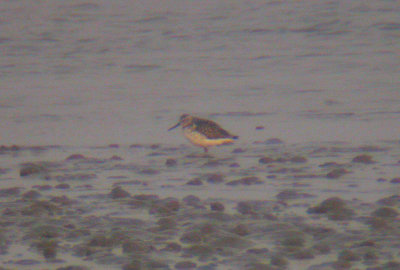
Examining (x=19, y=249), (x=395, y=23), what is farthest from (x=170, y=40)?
(x=19, y=249)

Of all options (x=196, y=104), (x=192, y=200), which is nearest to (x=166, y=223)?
(x=192, y=200)

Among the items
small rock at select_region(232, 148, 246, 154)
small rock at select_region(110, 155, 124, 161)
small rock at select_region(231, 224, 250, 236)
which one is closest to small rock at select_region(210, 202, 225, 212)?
small rock at select_region(231, 224, 250, 236)

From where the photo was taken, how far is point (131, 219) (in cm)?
759

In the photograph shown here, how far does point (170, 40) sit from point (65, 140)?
13.8 metres

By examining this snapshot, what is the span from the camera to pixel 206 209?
7.97 metres

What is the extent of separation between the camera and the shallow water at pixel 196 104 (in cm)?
822

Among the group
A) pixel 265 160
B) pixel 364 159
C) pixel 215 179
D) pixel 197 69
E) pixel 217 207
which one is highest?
pixel 217 207

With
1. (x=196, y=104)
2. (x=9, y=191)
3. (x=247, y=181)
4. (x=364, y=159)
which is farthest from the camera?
(x=196, y=104)

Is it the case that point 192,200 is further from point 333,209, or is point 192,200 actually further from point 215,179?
point 333,209

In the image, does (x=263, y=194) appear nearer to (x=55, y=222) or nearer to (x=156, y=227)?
(x=156, y=227)

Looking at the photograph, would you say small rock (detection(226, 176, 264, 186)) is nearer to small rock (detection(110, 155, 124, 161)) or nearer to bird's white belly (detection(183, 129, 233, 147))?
small rock (detection(110, 155, 124, 161))

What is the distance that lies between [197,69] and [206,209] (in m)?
13.3

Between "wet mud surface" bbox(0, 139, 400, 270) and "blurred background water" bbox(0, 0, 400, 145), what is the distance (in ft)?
5.55

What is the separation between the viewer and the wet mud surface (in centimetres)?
646
